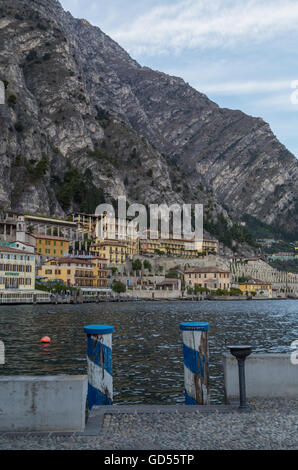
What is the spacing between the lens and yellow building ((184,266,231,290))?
519 feet

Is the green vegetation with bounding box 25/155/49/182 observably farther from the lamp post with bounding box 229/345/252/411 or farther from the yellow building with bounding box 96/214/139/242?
the lamp post with bounding box 229/345/252/411

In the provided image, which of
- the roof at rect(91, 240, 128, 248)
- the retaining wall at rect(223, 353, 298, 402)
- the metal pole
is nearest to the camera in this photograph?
the metal pole

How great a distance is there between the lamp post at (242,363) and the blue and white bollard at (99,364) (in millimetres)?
2891

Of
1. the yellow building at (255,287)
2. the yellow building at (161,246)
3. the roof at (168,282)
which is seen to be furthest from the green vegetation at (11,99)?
the yellow building at (255,287)

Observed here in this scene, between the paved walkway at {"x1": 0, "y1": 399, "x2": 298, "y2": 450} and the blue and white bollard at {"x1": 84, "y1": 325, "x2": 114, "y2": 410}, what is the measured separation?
0.88 metres

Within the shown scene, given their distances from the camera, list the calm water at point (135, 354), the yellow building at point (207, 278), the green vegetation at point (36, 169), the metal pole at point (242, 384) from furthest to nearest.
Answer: the yellow building at point (207, 278) → the green vegetation at point (36, 169) → the calm water at point (135, 354) → the metal pole at point (242, 384)

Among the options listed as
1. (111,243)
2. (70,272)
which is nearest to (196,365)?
(70,272)

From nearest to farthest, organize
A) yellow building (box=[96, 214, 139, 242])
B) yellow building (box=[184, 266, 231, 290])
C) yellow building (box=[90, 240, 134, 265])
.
Answer: yellow building (box=[90, 240, 134, 265]) → yellow building (box=[184, 266, 231, 290]) → yellow building (box=[96, 214, 139, 242])

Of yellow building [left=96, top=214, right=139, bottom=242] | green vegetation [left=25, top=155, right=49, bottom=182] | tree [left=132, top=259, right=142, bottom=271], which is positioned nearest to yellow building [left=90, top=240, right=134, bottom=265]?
tree [left=132, top=259, right=142, bottom=271]

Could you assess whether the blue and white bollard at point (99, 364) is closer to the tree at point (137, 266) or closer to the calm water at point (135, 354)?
the calm water at point (135, 354)

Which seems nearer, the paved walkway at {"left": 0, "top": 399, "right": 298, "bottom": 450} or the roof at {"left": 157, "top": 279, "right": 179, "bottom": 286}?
the paved walkway at {"left": 0, "top": 399, "right": 298, "bottom": 450}

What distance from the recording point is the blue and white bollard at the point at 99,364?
10734 mm

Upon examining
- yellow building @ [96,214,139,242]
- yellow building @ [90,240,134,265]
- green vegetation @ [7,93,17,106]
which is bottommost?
yellow building @ [90,240,134,265]

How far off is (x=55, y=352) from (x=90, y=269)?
328ft
